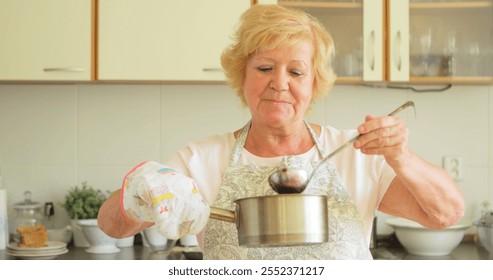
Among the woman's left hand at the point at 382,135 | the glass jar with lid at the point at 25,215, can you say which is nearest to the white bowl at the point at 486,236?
the woman's left hand at the point at 382,135

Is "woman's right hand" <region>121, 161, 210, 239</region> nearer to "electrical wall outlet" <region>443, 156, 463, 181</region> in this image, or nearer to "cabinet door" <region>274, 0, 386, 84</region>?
"cabinet door" <region>274, 0, 386, 84</region>

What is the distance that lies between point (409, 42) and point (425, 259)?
65 cm

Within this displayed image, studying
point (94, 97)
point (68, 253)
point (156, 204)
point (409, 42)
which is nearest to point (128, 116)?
point (94, 97)

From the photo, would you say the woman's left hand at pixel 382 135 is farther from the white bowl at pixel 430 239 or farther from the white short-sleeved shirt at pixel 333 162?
the white bowl at pixel 430 239

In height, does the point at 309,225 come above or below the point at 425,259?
above

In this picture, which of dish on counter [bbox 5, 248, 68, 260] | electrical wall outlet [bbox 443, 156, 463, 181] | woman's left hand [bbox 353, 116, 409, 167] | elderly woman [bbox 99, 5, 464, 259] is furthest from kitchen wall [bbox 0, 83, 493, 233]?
woman's left hand [bbox 353, 116, 409, 167]

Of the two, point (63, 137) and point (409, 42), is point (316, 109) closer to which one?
point (409, 42)

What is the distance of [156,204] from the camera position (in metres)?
1.05

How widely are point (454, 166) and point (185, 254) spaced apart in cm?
95

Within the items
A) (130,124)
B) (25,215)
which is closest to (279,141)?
(130,124)

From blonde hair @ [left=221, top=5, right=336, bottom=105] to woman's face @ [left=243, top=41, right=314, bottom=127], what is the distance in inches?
0.6

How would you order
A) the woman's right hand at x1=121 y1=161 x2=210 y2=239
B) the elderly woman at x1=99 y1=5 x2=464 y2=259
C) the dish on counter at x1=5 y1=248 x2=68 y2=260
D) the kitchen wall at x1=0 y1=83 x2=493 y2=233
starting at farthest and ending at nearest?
1. the kitchen wall at x1=0 y1=83 x2=493 y2=233
2. the dish on counter at x1=5 y1=248 x2=68 y2=260
3. the elderly woman at x1=99 y1=5 x2=464 y2=259
4. the woman's right hand at x1=121 y1=161 x2=210 y2=239

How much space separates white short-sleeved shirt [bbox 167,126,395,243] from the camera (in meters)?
1.33

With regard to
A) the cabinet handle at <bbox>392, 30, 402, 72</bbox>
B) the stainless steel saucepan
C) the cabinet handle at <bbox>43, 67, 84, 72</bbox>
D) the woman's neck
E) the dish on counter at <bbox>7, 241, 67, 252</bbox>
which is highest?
the cabinet handle at <bbox>392, 30, 402, 72</bbox>
